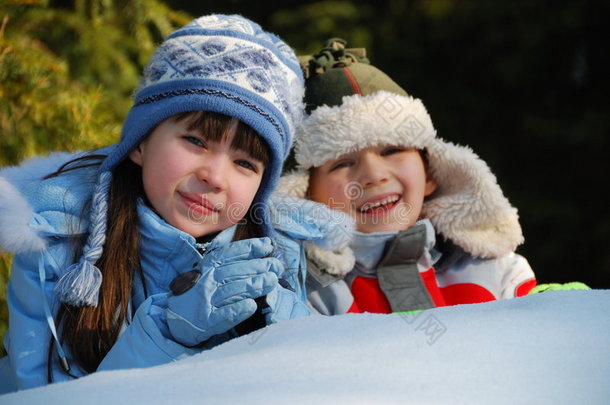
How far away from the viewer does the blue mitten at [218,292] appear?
1457 mm

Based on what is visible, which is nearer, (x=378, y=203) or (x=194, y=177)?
(x=194, y=177)

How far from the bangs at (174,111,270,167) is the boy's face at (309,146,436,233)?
1.37 ft

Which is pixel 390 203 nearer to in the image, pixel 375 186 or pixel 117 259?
pixel 375 186

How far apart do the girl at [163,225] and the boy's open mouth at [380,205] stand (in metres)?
0.36

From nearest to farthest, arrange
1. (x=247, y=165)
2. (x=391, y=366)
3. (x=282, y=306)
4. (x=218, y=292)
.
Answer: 1. (x=391, y=366)
2. (x=218, y=292)
3. (x=282, y=306)
4. (x=247, y=165)

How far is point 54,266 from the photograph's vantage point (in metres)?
1.61

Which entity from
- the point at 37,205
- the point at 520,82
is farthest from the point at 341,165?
the point at 520,82

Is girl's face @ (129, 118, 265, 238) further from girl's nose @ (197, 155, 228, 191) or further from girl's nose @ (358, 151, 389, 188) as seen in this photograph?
girl's nose @ (358, 151, 389, 188)

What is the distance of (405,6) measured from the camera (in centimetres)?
391

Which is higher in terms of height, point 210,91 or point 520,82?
point 210,91

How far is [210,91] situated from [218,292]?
46 centimetres

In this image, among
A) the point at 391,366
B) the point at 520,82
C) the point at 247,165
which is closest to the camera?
the point at 391,366

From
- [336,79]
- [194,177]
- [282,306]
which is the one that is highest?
[336,79]

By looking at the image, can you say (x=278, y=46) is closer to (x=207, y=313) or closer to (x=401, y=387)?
(x=207, y=313)
